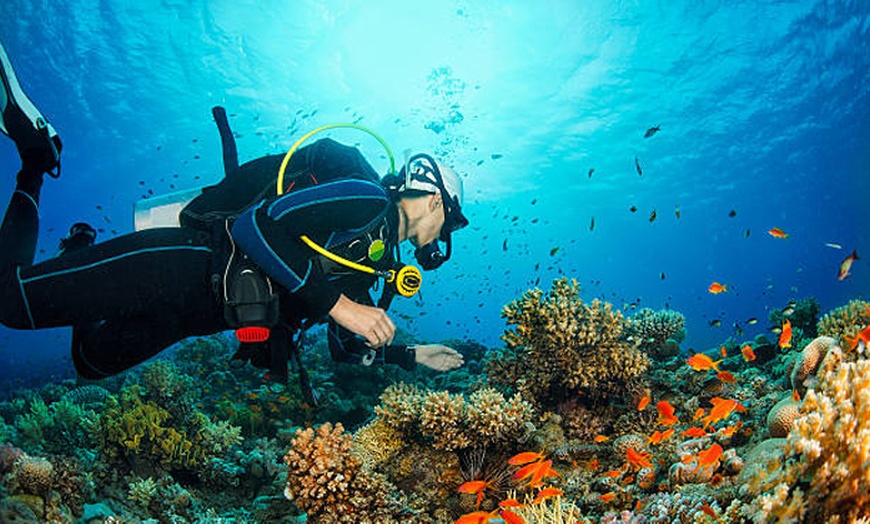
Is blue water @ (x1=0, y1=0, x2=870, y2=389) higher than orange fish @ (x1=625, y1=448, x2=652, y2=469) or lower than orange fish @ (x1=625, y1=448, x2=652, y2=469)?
higher

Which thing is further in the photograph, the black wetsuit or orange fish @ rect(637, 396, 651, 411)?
orange fish @ rect(637, 396, 651, 411)

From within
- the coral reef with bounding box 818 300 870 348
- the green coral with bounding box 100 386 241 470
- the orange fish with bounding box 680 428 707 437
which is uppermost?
the coral reef with bounding box 818 300 870 348

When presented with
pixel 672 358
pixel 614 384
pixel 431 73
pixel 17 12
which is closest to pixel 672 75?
pixel 431 73

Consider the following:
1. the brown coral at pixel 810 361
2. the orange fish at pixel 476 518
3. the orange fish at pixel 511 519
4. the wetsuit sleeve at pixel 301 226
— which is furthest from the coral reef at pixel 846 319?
the wetsuit sleeve at pixel 301 226

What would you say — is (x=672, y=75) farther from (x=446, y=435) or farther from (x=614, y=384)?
(x=446, y=435)

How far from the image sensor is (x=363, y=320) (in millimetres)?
3734

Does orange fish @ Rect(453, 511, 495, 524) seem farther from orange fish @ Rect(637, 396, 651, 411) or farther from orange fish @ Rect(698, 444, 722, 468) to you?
orange fish @ Rect(637, 396, 651, 411)

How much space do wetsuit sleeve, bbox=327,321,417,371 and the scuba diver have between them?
3.19 ft

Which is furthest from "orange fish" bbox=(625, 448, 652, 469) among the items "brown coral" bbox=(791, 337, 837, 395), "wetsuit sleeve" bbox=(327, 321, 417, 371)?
"wetsuit sleeve" bbox=(327, 321, 417, 371)

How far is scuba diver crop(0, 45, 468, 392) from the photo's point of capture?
3484mm

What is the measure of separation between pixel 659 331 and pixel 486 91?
24561 mm

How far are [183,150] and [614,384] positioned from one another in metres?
41.7

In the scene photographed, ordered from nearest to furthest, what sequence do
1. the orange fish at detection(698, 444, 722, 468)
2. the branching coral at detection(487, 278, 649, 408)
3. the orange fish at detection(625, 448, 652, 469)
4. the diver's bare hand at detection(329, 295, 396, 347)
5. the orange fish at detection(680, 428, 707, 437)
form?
the orange fish at detection(698, 444, 722, 468), the diver's bare hand at detection(329, 295, 396, 347), the orange fish at detection(625, 448, 652, 469), the orange fish at detection(680, 428, 707, 437), the branching coral at detection(487, 278, 649, 408)

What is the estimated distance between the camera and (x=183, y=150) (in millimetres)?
36594
